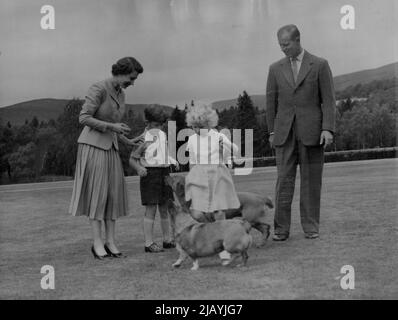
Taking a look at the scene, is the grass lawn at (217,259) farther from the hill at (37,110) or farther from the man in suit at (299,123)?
the hill at (37,110)

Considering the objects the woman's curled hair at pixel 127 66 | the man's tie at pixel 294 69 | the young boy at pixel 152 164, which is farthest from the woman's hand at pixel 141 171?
the man's tie at pixel 294 69

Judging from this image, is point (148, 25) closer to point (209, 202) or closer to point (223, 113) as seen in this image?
point (223, 113)

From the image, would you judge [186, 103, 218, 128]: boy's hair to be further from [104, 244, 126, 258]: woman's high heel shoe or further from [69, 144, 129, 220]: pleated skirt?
[104, 244, 126, 258]: woman's high heel shoe

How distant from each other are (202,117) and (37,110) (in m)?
1.83

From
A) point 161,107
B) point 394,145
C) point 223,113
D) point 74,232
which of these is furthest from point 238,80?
point 74,232

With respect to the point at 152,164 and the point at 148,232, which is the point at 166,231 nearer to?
the point at 148,232

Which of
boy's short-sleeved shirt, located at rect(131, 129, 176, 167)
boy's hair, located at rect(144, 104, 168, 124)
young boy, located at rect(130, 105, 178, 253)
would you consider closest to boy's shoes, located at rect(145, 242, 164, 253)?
young boy, located at rect(130, 105, 178, 253)

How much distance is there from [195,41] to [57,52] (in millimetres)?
1311

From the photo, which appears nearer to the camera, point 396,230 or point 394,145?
point 396,230

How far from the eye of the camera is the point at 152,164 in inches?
274

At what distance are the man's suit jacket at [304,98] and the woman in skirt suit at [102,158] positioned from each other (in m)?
1.53

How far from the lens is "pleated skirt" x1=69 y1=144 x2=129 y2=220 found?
6664 millimetres

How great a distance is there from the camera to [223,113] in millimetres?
6715
